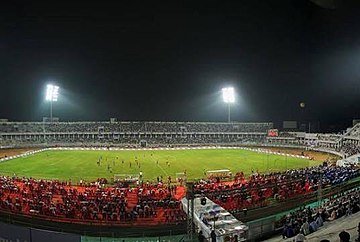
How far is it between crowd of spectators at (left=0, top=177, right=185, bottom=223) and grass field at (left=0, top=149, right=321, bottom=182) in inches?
395

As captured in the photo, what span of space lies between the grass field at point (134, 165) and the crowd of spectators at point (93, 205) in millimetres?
10043

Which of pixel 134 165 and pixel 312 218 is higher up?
pixel 312 218

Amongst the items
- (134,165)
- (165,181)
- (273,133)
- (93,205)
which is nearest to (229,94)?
(273,133)

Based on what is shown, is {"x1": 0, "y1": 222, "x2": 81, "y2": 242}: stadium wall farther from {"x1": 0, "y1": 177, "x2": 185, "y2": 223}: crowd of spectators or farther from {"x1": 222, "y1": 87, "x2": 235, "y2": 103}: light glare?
{"x1": 222, "y1": 87, "x2": 235, "y2": 103}: light glare

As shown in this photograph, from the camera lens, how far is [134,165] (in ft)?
157

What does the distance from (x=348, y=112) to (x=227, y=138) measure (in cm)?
2655

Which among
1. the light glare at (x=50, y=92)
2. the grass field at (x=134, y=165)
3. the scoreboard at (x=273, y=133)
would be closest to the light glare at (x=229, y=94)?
the scoreboard at (x=273, y=133)

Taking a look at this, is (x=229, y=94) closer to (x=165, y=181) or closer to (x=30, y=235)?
(x=165, y=181)

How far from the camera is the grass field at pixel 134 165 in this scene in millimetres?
41156

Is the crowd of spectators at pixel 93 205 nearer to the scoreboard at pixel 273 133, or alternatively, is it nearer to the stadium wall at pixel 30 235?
the stadium wall at pixel 30 235

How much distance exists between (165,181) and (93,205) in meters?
12.9

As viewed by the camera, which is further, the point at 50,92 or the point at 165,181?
the point at 50,92

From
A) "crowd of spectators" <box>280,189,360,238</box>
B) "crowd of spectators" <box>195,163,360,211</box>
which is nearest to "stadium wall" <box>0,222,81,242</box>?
"crowd of spectators" <box>280,189,360,238</box>

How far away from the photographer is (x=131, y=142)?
83000 millimetres
